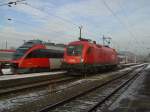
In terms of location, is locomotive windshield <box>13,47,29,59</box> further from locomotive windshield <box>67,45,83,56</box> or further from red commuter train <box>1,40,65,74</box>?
locomotive windshield <box>67,45,83,56</box>

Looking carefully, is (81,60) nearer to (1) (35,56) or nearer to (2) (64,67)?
(2) (64,67)

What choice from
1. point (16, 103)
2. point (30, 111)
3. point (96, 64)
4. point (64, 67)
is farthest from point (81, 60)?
point (30, 111)

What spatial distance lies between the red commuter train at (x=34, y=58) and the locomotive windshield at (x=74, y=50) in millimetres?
3835

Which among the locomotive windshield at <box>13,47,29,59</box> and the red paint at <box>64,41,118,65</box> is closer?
the red paint at <box>64,41,118,65</box>

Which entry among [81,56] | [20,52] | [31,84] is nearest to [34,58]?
[20,52]

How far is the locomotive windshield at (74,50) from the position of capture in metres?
30.5

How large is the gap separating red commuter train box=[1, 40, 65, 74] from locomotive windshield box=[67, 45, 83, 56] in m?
3.83

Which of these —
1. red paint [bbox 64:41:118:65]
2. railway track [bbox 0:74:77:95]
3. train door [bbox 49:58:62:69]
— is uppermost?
red paint [bbox 64:41:118:65]

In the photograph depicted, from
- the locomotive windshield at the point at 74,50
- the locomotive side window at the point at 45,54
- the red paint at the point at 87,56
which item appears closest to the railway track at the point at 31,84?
the red paint at the point at 87,56

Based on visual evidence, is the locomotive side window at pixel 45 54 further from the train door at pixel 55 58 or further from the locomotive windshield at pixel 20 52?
the locomotive windshield at pixel 20 52

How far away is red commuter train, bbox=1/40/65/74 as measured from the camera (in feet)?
104

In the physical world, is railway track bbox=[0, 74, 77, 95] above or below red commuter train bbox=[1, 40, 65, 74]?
below

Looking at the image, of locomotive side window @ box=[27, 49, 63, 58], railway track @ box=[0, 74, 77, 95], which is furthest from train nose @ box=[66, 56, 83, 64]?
locomotive side window @ box=[27, 49, 63, 58]

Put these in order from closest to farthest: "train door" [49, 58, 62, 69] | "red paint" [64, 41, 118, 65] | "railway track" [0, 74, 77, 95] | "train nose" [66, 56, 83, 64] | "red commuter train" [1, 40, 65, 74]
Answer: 1. "railway track" [0, 74, 77, 95]
2. "train nose" [66, 56, 83, 64]
3. "red paint" [64, 41, 118, 65]
4. "red commuter train" [1, 40, 65, 74]
5. "train door" [49, 58, 62, 69]
